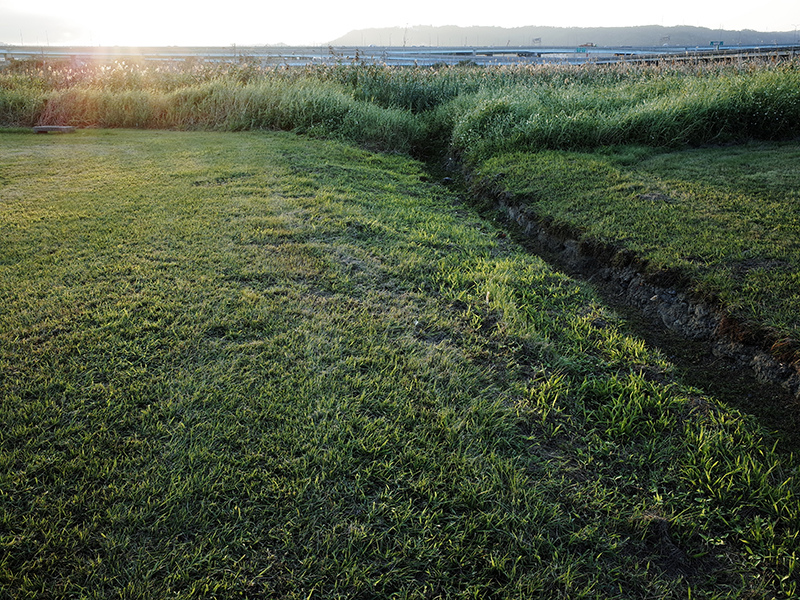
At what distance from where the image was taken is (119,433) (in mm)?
2082

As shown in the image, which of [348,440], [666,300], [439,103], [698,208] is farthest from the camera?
[439,103]

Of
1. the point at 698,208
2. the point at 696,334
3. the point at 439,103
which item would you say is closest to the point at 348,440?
the point at 696,334

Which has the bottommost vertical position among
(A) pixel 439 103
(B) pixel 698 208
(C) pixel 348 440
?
(C) pixel 348 440

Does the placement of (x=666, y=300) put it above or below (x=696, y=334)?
above

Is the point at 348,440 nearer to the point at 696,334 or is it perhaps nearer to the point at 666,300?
the point at 696,334

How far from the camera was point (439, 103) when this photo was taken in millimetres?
13094

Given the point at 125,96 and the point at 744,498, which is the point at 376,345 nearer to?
the point at 744,498

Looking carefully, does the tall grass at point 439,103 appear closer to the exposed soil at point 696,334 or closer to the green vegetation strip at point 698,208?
the green vegetation strip at point 698,208

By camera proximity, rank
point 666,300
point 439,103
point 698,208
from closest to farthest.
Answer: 1. point 666,300
2. point 698,208
3. point 439,103

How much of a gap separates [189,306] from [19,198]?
11.7 feet

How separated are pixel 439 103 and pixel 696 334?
1147cm

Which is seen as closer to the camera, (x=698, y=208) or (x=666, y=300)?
(x=666, y=300)

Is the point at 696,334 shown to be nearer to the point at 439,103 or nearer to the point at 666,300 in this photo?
the point at 666,300

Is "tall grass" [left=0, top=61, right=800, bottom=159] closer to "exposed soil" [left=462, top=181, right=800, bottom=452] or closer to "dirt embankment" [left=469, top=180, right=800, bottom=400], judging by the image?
"dirt embankment" [left=469, top=180, right=800, bottom=400]
